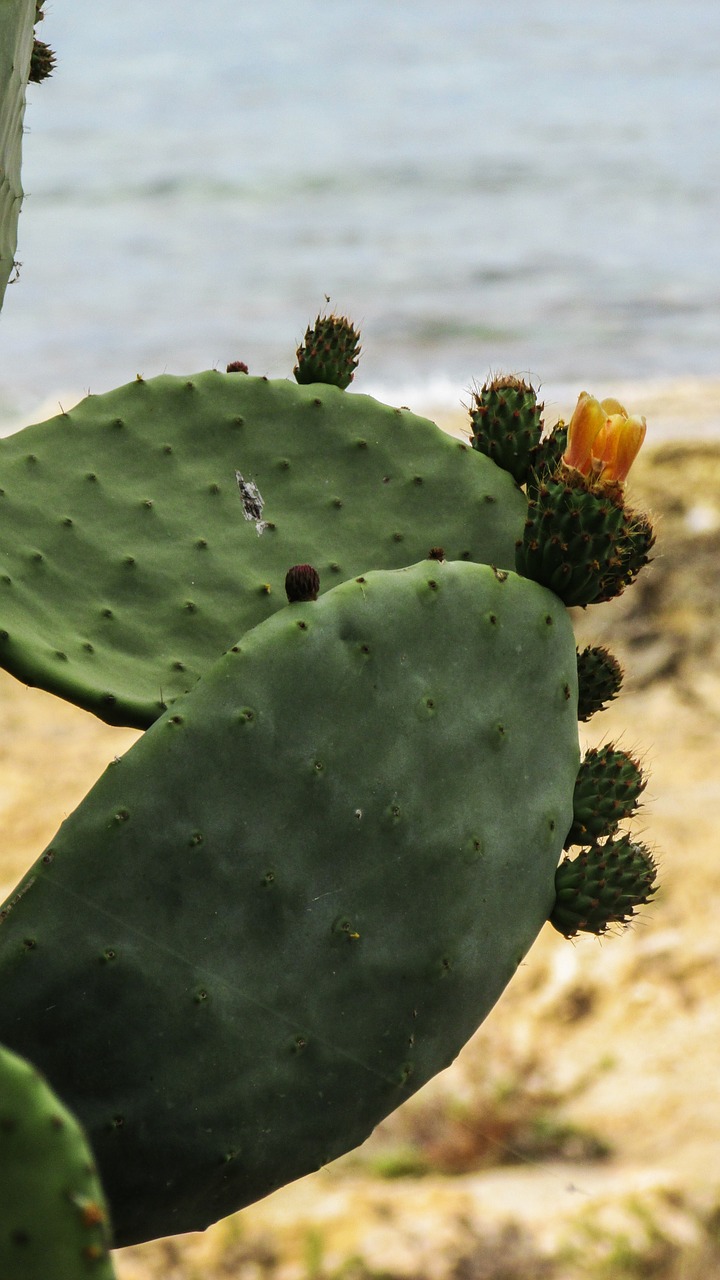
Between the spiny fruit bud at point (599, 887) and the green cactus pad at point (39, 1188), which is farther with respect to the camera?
the spiny fruit bud at point (599, 887)

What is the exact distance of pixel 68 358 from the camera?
304 inches

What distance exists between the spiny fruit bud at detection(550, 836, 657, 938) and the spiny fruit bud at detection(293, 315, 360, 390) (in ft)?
1.66

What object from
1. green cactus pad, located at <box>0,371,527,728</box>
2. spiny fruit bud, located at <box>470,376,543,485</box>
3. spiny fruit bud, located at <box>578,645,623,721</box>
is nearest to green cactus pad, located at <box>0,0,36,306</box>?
green cactus pad, located at <box>0,371,527,728</box>

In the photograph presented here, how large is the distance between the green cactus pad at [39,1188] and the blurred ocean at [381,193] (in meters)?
5.63

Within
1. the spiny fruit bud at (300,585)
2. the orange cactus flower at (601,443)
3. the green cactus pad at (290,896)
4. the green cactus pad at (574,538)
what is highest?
the orange cactus flower at (601,443)

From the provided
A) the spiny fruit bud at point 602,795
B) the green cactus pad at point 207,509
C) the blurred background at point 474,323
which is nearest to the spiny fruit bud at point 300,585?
the green cactus pad at point 207,509

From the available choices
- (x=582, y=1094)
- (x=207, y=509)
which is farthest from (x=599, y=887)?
(x=582, y=1094)

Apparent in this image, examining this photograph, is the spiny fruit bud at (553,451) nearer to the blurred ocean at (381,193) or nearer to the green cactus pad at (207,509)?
the green cactus pad at (207,509)

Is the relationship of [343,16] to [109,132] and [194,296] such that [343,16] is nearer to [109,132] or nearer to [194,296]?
[109,132]

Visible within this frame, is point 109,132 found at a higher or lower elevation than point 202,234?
higher

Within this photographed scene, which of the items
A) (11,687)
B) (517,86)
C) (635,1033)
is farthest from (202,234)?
(635,1033)

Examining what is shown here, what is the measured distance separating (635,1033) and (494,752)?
239 cm

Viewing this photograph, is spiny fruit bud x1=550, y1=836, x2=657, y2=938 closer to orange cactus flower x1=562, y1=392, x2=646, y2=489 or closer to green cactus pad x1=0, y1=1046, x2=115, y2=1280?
orange cactus flower x1=562, y1=392, x2=646, y2=489

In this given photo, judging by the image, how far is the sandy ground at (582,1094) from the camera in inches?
109
